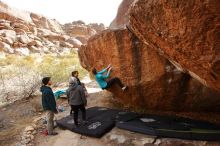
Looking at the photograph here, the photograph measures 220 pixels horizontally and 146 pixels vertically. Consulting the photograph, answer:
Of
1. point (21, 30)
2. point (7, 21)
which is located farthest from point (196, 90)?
point (7, 21)

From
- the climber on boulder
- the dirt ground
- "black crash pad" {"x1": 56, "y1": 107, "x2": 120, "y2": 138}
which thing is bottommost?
the dirt ground

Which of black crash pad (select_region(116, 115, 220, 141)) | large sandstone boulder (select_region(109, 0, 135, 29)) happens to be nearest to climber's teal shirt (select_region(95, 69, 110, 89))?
black crash pad (select_region(116, 115, 220, 141))

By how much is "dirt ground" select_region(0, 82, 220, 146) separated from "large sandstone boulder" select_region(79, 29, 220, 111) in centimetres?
70

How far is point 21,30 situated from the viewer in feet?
141

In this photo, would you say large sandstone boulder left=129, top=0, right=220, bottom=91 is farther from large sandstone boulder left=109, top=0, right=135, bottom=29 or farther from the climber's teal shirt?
large sandstone boulder left=109, top=0, right=135, bottom=29

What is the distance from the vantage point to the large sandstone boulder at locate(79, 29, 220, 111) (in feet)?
26.5

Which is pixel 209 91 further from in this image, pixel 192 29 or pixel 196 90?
pixel 192 29

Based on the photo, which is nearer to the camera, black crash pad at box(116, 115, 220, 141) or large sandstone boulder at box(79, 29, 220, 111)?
black crash pad at box(116, 115, 220, 141)

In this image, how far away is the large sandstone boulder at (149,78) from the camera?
26.5ft

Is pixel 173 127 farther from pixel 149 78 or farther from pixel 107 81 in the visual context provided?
pixel 107 81

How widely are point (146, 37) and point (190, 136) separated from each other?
2.81m

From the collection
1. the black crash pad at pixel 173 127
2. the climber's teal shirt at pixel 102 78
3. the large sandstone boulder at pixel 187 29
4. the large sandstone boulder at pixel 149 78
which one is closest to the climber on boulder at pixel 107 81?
the climber's teal shirt at pixel 102 78

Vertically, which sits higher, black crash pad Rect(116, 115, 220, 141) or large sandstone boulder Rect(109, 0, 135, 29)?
large sandstone boulder Rect(109, 0, 135, 29)

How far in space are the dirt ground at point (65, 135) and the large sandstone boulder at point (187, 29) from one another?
2560mm
